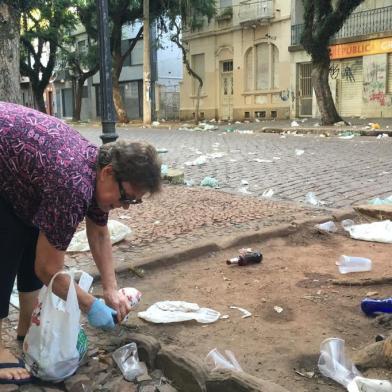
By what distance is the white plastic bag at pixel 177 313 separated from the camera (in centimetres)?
297

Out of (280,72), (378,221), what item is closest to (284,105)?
(280,72)

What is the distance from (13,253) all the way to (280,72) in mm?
23529

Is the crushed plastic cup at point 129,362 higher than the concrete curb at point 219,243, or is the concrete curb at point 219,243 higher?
the concrete curb at point 219,243

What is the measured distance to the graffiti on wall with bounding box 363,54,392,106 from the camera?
20984 millimetres

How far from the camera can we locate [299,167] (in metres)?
8.58

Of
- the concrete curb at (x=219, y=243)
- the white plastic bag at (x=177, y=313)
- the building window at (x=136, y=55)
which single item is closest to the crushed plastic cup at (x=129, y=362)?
the white plastic bag at (x=177, y=313)

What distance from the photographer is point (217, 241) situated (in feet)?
14.1

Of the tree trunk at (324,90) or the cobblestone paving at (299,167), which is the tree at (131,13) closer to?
the tree trunk at (324,90)

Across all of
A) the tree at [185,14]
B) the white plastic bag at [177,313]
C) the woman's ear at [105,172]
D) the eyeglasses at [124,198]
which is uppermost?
the tree at [185,14]

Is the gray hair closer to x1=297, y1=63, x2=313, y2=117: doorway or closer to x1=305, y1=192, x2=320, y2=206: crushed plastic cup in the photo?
x1=305, y1=192, x2=320, y2=206: crushed plastic cup

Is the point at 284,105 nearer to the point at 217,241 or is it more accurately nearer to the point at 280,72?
the point at 280,72

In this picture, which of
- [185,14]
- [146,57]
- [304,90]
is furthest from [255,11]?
[146,57]

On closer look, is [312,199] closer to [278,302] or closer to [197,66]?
[278,302]

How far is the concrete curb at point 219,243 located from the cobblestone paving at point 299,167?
93 centimetres
